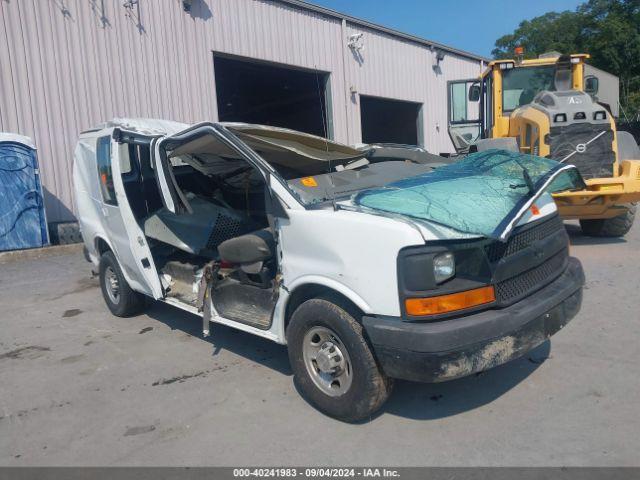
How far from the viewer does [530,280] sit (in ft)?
11.2

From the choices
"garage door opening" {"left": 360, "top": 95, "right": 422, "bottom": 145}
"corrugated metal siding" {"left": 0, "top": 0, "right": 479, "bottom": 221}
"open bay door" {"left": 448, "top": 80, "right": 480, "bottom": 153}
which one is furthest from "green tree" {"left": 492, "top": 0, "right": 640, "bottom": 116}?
"corrugated metal siding" {"left": 0, "top": 0, "right": 479, "bottom": 221}

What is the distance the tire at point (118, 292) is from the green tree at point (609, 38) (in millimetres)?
29918

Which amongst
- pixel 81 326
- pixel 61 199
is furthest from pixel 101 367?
pixel 61 199

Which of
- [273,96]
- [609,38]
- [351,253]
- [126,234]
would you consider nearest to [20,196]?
[126,234]

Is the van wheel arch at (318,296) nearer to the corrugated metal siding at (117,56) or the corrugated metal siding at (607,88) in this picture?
the corrugated metal siding at (117,56)

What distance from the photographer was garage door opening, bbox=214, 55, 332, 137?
1684 cm

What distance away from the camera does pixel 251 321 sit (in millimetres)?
3957

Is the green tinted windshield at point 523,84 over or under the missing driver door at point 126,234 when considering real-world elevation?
over

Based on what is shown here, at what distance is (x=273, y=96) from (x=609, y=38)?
26.5m

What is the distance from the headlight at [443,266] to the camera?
2.92 metres

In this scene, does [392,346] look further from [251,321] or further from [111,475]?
[111,475]

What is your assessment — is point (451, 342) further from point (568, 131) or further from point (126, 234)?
point (568, 131)

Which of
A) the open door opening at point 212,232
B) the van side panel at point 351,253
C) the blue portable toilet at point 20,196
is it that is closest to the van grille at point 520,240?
the van side panel at point 351,253

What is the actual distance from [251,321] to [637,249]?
625 centimetres
